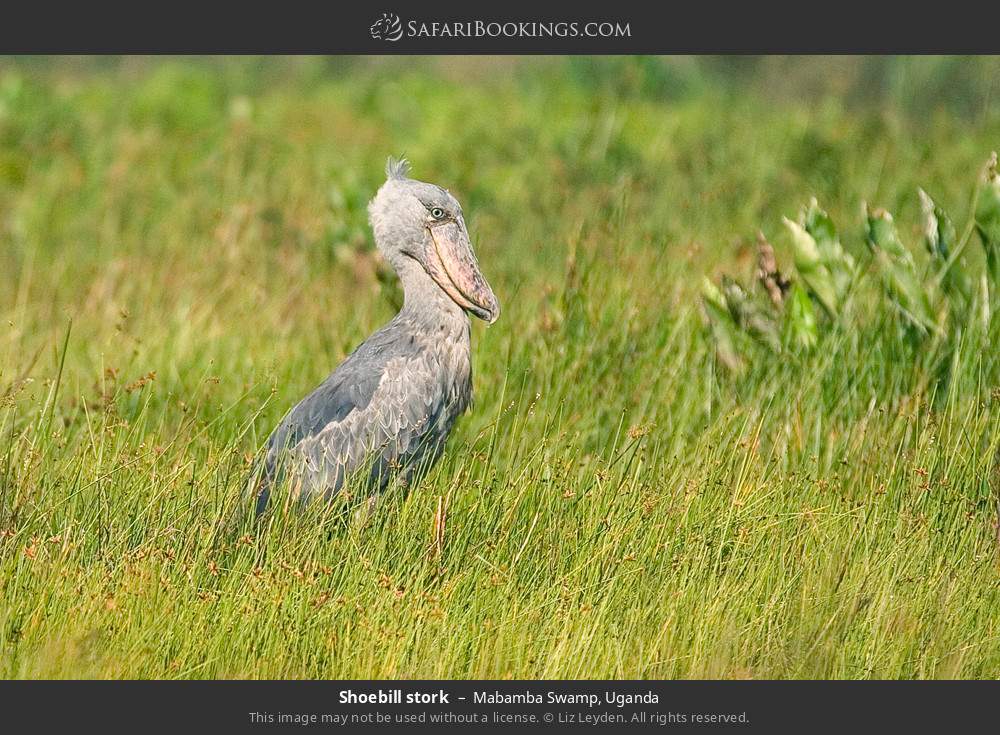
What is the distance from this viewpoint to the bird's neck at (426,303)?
4.99 meters

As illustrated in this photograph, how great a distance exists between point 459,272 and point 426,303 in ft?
0.65

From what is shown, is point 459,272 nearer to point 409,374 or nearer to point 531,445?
point 409,374

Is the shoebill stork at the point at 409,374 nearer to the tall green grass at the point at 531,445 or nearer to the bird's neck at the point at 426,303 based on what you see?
the bird's neck at the point at 426,303

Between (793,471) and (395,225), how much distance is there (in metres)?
1.79

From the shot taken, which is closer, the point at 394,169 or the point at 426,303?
the point at 426,303

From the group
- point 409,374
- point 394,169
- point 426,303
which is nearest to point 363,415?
point 409,374

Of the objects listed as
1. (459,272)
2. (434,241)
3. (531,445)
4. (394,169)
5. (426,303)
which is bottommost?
(531,445)

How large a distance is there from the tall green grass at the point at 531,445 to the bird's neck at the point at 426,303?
0.31 metres

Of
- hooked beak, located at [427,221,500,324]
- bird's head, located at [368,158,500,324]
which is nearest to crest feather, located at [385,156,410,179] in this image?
bird's head, located at [368,158,500,324]

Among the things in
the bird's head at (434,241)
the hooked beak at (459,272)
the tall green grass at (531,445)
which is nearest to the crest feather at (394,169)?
the bird's head at (434,241)

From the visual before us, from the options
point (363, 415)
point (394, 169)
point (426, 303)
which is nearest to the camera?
point (363, 415)

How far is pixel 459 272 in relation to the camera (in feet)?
16.1

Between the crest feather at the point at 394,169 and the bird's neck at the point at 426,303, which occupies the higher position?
the crest feather at the point at 394,169

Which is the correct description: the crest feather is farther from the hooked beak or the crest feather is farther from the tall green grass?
the tall green grass
